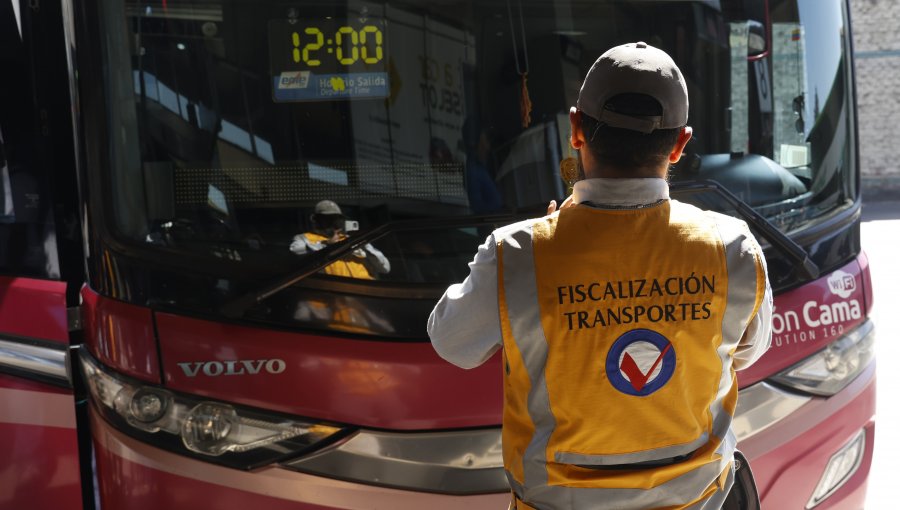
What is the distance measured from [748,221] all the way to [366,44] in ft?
3.43

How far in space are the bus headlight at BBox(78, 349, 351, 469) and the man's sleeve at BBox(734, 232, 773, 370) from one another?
0.91 meters

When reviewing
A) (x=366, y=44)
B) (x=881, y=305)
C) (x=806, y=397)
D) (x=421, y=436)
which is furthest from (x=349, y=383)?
(x=881, y=305)

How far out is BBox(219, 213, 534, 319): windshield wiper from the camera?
2.32 metres

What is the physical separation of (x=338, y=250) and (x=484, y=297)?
78 centimetres

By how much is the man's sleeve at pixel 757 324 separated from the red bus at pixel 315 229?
64cm

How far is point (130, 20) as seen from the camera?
8.01ft

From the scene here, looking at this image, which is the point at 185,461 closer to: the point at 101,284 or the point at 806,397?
the point at 101,284

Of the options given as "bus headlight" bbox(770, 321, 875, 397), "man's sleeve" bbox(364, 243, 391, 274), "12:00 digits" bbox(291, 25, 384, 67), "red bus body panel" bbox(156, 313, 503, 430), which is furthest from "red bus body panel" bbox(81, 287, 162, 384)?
"bus headlight" bbox(770, 321, 875, 397)

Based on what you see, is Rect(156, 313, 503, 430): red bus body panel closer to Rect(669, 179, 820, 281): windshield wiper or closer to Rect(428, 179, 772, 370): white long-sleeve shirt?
Rect(428, 179, 772, 370): white long-sleeve shirt

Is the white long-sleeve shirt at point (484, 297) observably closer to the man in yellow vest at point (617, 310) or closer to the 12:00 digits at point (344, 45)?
the man in yellow vest at point (617, 310)

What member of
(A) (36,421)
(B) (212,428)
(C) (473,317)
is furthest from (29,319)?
(C) (473,317)

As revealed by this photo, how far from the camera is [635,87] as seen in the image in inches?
64.0

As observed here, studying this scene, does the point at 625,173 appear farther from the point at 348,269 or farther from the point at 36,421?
the point at 36,421

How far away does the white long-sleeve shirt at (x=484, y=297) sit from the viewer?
165 cm
